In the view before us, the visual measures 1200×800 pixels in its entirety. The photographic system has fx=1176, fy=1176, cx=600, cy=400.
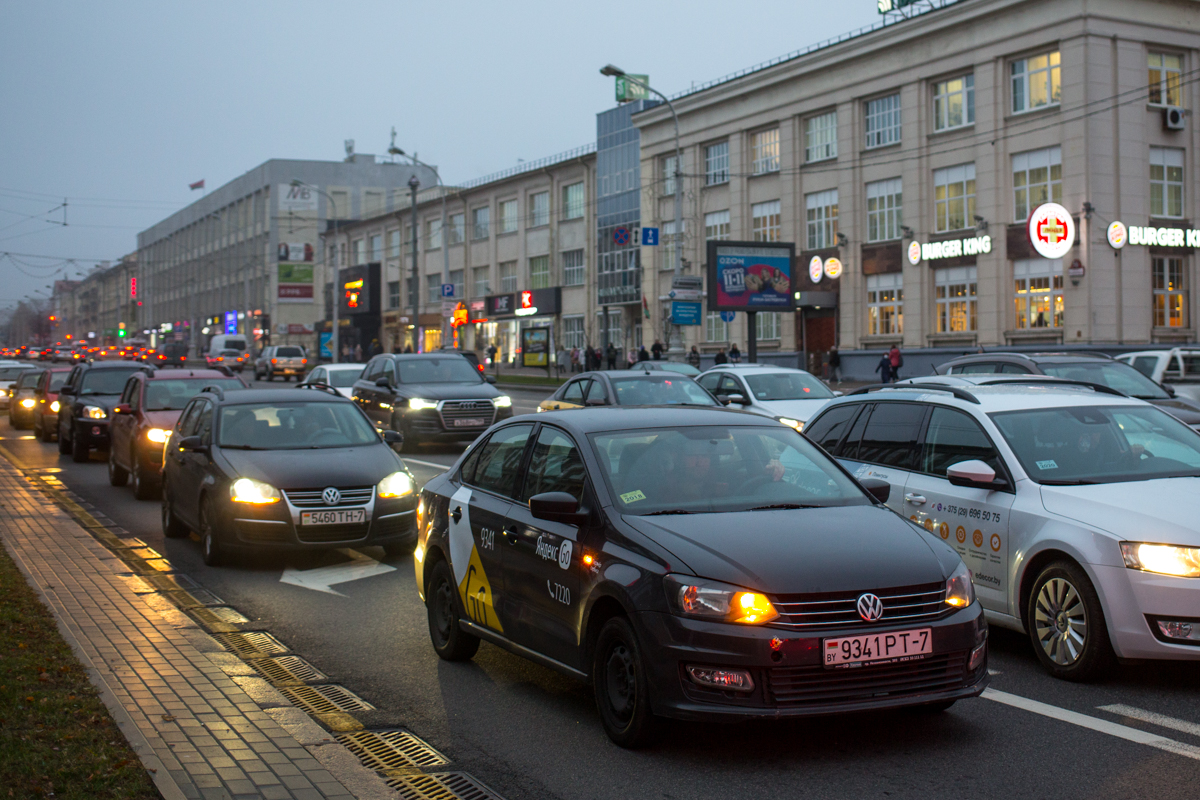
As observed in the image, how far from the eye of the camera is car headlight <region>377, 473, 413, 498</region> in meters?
10.2

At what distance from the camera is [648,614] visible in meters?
4.90

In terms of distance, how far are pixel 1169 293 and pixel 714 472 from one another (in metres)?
37.0

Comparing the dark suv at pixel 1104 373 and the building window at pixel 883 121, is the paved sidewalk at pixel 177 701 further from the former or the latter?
the building window at pixel 883 121

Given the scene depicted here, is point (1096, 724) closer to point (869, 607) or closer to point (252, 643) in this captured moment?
point (869, 607)

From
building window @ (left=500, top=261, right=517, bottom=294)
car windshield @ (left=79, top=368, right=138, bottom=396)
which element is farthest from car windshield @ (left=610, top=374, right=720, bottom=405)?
building window @ (left=500, top=261, right=517, bottom=294)

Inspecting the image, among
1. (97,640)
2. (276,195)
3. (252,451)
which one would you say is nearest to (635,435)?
(97,640)

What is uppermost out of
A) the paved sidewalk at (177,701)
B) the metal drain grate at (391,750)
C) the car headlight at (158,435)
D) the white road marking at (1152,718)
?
the car headlight at (158,435)

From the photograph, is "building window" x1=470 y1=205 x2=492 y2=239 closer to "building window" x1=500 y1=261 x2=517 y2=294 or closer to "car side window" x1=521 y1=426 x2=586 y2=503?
"building window" x1=500 y1=261 x2=517 y2=294

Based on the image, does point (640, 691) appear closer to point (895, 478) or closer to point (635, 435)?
point (635, 435)

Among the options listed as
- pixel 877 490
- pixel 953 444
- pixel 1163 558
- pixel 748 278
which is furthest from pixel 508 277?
pixel 1163 558

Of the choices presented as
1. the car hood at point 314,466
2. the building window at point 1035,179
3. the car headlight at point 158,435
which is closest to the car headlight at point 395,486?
the car hood at point 314,466

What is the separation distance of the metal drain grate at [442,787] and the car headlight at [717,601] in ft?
3.52

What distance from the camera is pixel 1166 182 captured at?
38.2 meters

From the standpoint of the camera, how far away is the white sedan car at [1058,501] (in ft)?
19.1
